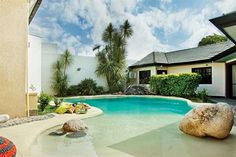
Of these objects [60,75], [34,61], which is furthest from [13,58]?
[60,75]

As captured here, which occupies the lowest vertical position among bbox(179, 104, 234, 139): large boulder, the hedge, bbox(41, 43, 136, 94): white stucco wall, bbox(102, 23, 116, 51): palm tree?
bbox(179, 104, 234, 139): large boulder

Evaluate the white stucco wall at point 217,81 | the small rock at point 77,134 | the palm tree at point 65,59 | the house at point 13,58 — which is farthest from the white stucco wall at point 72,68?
the small rock at point 77,134

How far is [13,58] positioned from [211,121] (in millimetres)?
7446

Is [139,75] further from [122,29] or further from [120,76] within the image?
[122,29]

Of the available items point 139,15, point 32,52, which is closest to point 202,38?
point 139,15

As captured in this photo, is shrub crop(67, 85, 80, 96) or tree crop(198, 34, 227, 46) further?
tree crop(198, 34, 227, 46)

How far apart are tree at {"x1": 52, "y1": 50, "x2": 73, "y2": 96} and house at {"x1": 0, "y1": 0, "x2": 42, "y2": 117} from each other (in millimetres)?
11052

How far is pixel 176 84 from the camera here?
17266 mm

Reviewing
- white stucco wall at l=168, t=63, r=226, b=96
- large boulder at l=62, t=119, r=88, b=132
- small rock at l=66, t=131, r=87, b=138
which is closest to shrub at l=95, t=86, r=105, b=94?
white stucco wall at l=168, t=63, r=226, b=96

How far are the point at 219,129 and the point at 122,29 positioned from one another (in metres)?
18.2

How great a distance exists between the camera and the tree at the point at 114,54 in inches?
850

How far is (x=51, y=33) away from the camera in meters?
24.3

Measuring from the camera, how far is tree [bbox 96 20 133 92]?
2159 centimetres

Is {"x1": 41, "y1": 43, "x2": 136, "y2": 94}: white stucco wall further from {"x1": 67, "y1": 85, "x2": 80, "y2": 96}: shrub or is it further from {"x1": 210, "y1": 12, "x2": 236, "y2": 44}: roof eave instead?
{"x1": 210, "y1": 12, "x2": 236, "y2": 44}: roof eave
